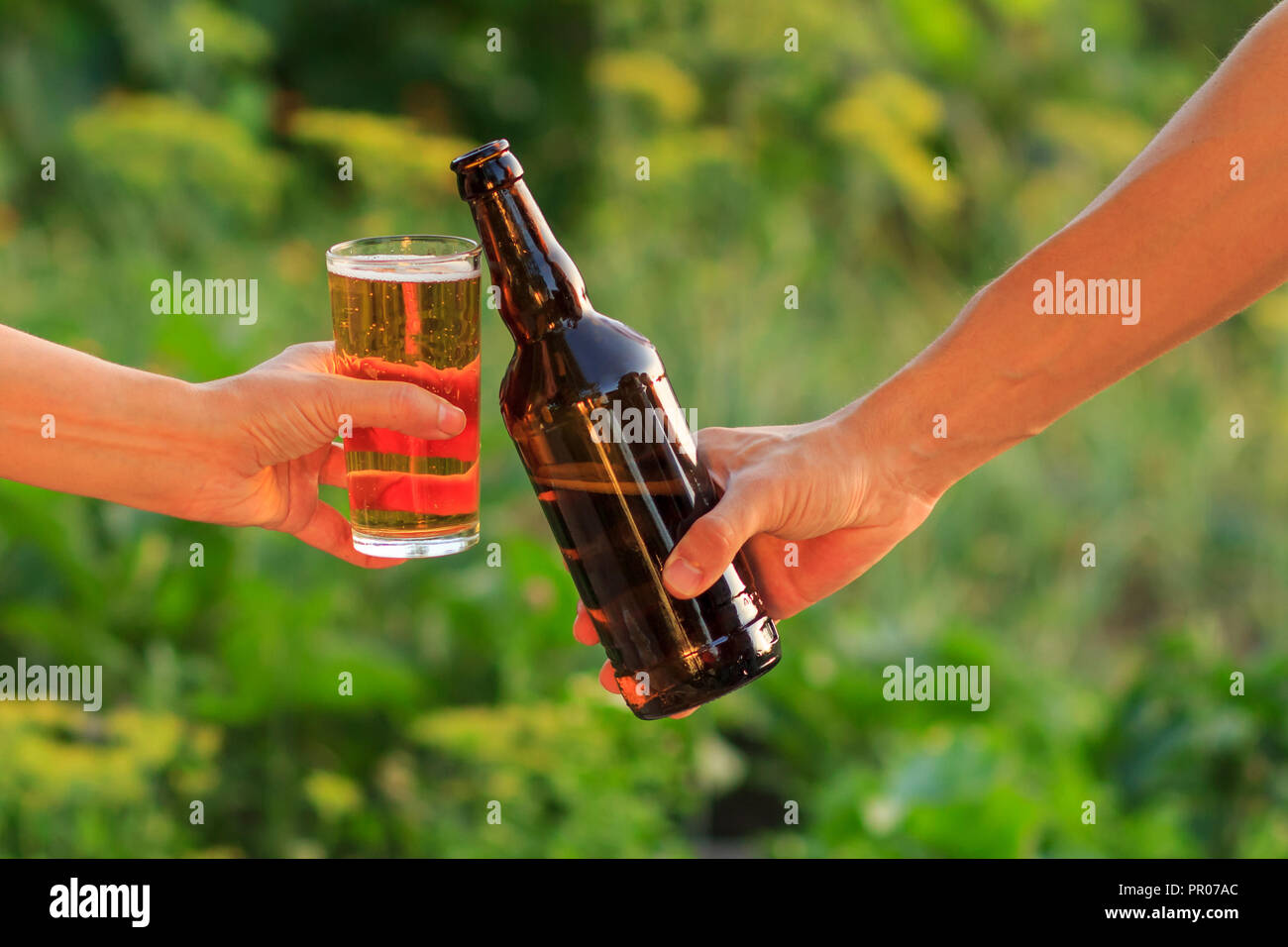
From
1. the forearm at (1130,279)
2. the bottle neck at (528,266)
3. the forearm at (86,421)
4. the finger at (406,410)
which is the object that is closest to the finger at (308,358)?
the forearm at (86,421)

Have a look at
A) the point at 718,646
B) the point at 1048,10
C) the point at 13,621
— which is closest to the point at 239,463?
the point at 718,646

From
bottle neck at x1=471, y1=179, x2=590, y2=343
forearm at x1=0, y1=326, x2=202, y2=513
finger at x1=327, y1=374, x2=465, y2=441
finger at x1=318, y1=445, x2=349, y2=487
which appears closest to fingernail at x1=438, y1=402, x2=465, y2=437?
finger at x1=327, y1=374, x2=465, y2=441

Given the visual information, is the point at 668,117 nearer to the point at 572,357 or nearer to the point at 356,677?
the point at 356,677

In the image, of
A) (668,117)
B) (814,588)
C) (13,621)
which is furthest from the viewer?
(668,117)

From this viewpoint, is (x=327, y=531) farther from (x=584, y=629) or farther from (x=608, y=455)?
(x=608, y=455)

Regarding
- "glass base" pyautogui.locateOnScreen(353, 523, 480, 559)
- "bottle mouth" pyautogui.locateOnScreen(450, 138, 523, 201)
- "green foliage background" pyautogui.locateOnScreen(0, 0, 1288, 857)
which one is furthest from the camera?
"green foliage background" pyautogui.locateOnScreen(0, 0, 1288, 857)

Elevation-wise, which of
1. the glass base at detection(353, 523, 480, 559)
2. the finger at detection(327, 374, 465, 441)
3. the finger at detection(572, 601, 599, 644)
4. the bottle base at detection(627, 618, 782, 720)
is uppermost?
the finger at detection(327, 374, 465, 441)

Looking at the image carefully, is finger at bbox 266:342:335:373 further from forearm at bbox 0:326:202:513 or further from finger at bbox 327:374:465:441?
finger at bbox 327:374:465:441
